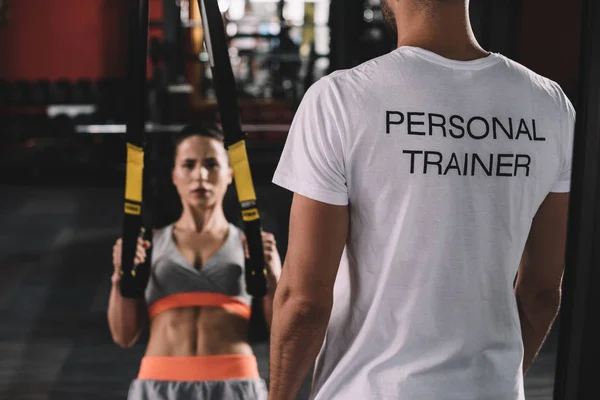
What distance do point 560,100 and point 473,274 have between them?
267 millimetres

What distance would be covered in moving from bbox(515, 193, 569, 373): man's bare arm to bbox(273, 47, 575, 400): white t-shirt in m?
0.07

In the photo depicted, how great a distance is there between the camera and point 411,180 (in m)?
0.97

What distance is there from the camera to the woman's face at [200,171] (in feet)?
7.22

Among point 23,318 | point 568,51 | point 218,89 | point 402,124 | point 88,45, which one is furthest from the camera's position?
point 88,45

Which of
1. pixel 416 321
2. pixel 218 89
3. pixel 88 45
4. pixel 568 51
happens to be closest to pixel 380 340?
pixel 416 321

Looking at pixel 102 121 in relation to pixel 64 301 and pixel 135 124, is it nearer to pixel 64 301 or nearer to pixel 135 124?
pixel 64 301

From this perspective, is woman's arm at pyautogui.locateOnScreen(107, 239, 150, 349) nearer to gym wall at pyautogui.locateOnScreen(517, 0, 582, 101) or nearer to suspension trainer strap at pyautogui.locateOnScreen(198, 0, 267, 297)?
suspension trainer strap at pyautogui.locateOnScreen(198, 0, 267, 297)

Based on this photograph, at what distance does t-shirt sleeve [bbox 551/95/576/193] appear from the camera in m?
1.05

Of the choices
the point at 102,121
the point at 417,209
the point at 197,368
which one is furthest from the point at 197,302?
the point at 102,121

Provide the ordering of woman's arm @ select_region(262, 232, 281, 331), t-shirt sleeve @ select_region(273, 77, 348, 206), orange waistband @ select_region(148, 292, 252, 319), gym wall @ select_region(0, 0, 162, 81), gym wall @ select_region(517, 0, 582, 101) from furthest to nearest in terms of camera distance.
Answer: gym wall @ select_region(0, 0, 162, 81) < gym wall @ select_region(517, 0, 582, 101) < orange waistband @ select_region(148, 292, 252, 319) < woman's arm @ select_region(262, 232, 281, 331) < t-shirt sleeve @ select_region(273, 77, 348, 206)

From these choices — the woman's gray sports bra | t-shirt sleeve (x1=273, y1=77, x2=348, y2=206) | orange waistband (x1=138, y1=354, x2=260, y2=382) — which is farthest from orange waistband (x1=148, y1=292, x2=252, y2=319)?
t-shirt sleeve (x1=273, y1=77, x2=348, y2=206)

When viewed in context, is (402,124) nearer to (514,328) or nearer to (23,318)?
(514,328)

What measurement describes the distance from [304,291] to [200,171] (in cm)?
124

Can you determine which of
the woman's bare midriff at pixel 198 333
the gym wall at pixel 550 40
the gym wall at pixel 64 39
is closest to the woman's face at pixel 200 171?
the woman's bare midriff at pixel 198 333
